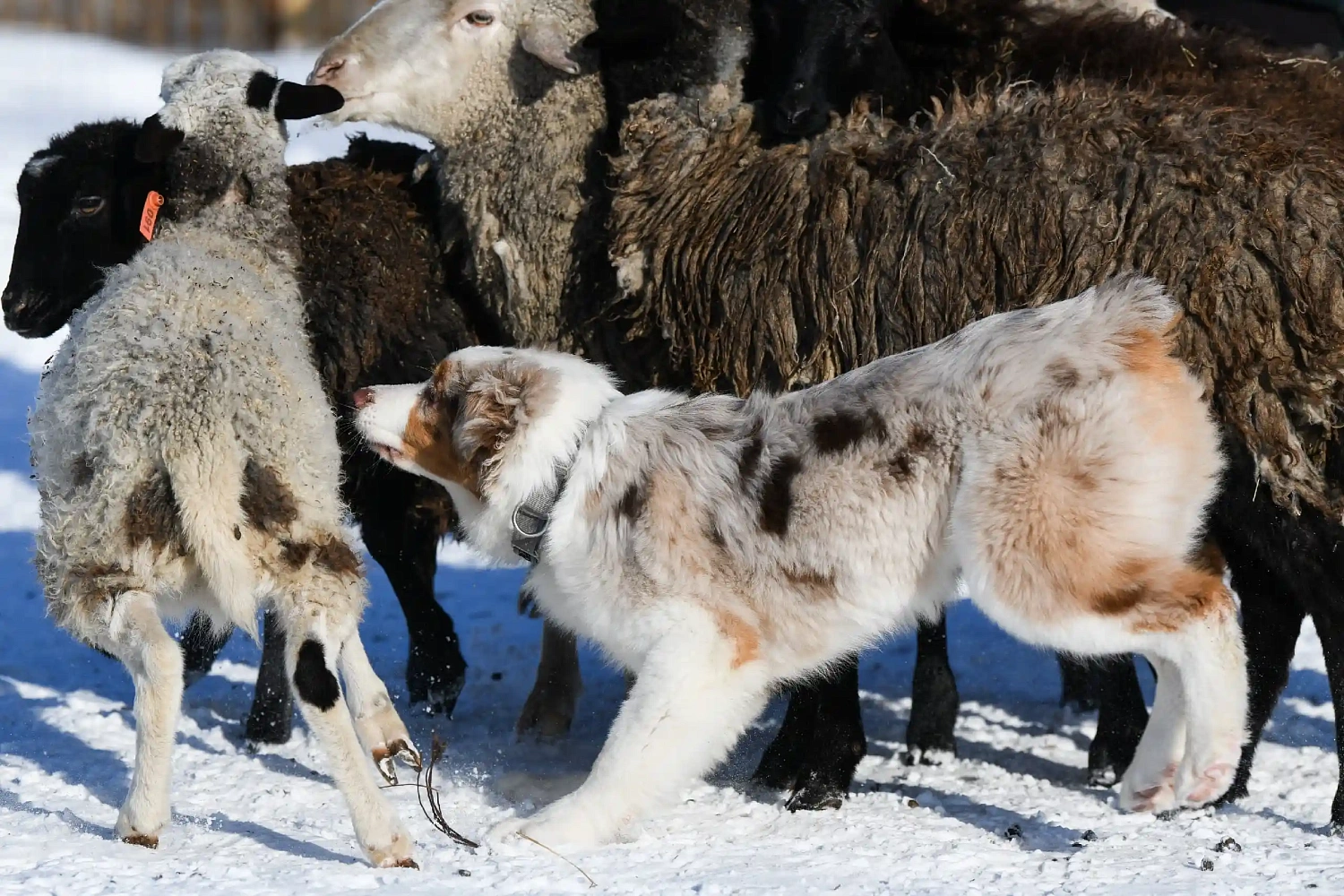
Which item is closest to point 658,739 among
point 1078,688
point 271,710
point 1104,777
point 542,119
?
point 1104,777

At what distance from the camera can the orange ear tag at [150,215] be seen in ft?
20.2

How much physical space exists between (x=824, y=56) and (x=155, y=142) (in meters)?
2.50

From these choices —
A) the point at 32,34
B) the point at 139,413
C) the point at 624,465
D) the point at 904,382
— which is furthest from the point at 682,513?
the point at 32,34

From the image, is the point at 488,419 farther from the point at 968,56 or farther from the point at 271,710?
the point at 968,56

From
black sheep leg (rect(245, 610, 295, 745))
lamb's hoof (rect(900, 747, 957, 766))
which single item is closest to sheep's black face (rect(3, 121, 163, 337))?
black sheep leg (rect(245, 610, 295, 745))

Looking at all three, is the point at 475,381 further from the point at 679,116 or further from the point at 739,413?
the point at 679,116

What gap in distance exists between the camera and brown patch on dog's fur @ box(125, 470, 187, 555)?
4.71 metres

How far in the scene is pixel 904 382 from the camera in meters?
4.84

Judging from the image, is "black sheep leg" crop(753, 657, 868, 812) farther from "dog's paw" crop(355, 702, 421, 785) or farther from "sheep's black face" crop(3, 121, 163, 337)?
"sheep's black face" crop(3, 121, 163, 337)

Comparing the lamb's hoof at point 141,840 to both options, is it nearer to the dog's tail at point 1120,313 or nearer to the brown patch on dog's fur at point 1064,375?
the brown patch on dog's fur at point 1064,375

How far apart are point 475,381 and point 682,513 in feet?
2.62

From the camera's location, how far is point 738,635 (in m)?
4.91

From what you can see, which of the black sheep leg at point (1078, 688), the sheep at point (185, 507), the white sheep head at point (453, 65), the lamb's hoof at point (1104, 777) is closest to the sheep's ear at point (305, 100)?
the white sheep head at point (453, 65)

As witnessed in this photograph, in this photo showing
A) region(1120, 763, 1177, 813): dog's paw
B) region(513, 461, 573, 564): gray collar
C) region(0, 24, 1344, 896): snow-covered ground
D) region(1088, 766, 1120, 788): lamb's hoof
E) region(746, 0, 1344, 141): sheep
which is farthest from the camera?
region(746, 0, 1344, 141): sheep
